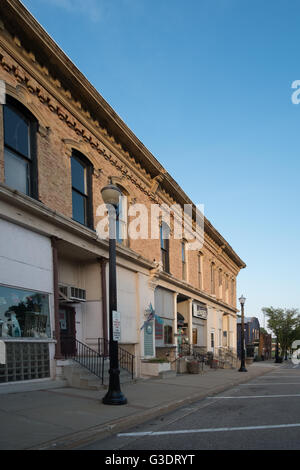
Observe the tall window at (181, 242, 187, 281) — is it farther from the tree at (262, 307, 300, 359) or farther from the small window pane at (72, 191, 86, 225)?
the tree at (262, 307, 300, 359)

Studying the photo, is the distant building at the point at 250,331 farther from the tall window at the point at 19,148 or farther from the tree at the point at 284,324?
the tall window at the point at 19,148

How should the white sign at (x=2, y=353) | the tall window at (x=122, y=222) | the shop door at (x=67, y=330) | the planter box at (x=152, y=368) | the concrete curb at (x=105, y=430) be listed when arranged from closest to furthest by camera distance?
the concrete curb at (x=105, y=430)
the white sign at (x=2, y=353)
the shop door at (x=67, y=330)
the tall window at (x=122, y=222)
the planter box at (x=152, y=368)

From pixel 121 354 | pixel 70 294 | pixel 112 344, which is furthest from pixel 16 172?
pixel 121 354

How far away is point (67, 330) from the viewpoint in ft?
46.9

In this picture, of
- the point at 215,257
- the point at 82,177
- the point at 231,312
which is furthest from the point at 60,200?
the point at 231,312

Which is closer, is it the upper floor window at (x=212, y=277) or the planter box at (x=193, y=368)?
the planter box at (x=193, y=368)

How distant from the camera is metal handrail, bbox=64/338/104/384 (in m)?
12.9

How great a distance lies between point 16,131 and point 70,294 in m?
5.44

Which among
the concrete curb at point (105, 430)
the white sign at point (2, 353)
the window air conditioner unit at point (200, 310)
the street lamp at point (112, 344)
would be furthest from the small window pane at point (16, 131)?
the window air conditioner unit at point (200, 310)

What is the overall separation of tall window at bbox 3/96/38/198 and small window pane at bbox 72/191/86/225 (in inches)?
97.2

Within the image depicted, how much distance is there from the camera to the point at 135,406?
9.34 metres

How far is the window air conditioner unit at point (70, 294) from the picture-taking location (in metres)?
13.4

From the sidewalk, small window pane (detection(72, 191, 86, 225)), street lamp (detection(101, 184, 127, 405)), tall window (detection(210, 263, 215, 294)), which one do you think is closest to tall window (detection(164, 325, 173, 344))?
the sidewalk

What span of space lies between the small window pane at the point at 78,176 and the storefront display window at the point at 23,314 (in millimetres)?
4426
